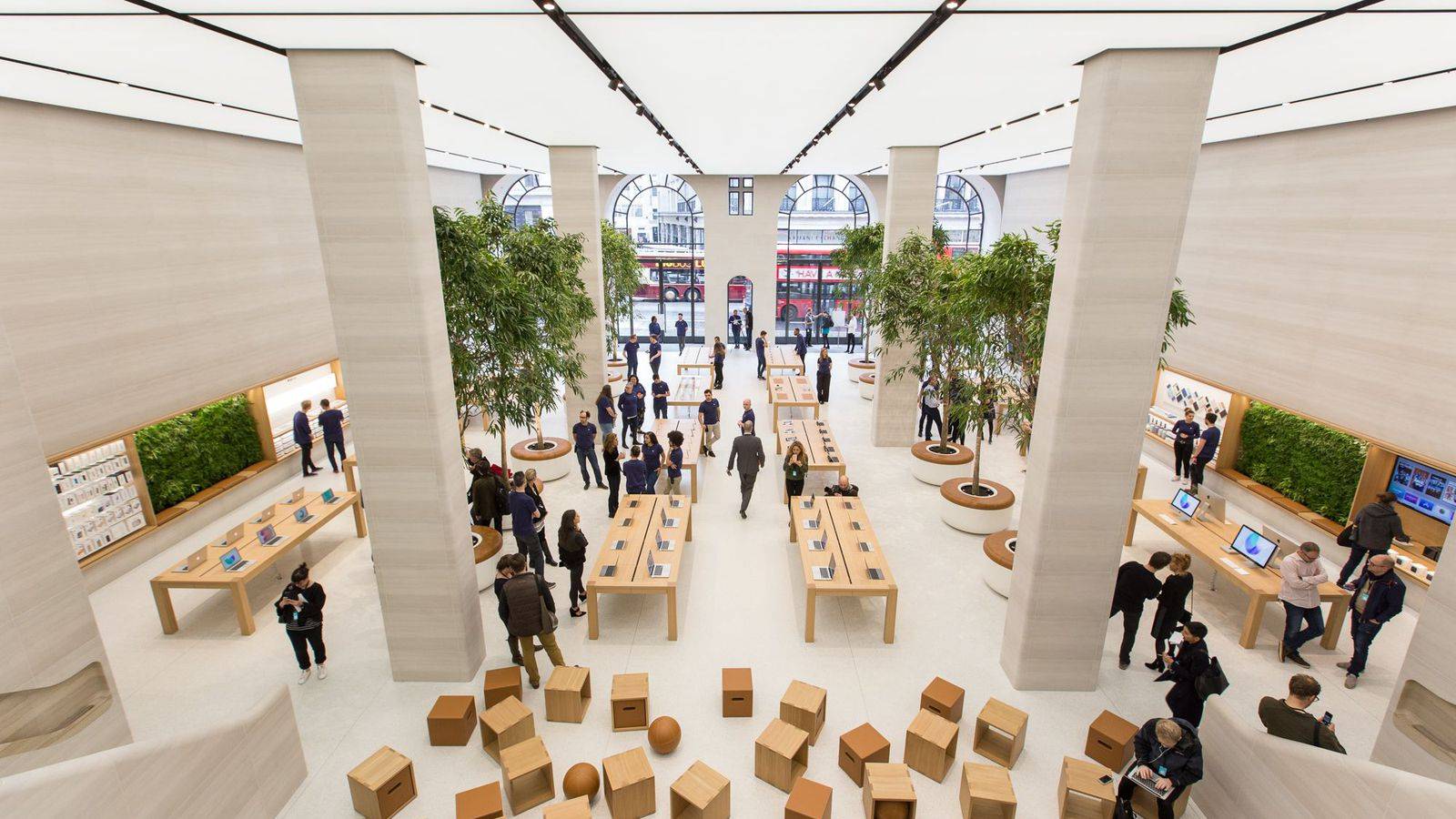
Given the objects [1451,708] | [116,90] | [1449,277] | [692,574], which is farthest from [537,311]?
[1449,277]

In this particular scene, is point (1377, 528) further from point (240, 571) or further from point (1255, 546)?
point (240, 571)

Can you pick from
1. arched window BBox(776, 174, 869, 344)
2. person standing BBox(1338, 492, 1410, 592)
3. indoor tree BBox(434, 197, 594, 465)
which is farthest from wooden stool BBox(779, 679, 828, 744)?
arched window BBox(776, 174, 869, 344)

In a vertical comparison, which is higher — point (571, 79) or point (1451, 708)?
point (571, 79)

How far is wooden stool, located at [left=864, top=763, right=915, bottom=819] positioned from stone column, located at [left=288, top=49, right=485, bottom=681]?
3691 millimetres

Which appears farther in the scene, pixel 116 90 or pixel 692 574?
pixel 692 574

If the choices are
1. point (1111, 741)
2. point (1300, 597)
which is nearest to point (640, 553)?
point (1111, 741)

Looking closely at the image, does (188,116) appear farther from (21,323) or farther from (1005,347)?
(1005,347)

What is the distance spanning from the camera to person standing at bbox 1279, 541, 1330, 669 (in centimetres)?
607

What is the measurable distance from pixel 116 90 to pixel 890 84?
298 inches

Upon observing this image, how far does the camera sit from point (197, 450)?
9.26m

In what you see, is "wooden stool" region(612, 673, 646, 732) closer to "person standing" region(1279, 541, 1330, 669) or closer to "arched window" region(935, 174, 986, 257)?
"person standing" region(1279, 541, 1330, 669)

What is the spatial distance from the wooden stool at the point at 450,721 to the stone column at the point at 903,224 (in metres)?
8.81

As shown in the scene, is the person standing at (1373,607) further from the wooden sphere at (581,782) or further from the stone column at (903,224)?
the wooden sphere at (581,782)

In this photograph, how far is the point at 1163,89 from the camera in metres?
4.66
